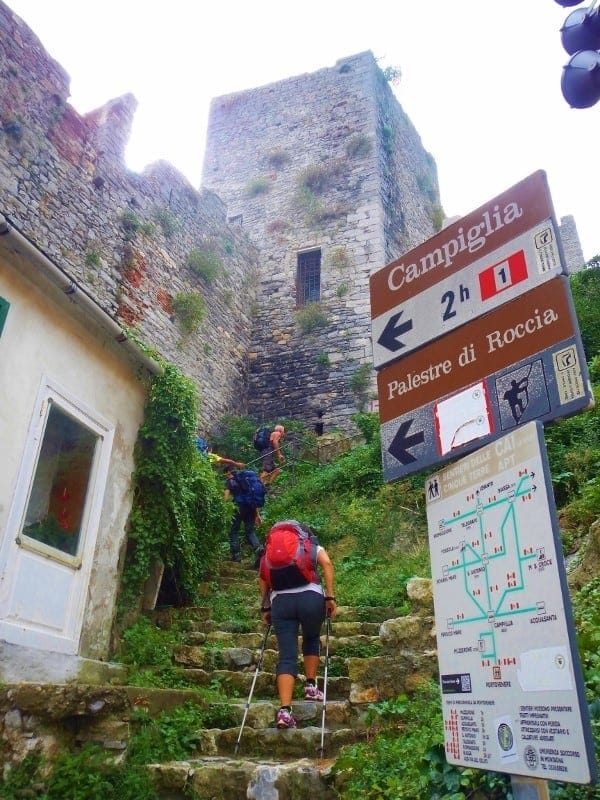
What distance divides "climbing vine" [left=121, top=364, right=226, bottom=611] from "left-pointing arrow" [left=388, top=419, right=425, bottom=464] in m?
3.72

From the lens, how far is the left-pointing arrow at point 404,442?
7.95 ft

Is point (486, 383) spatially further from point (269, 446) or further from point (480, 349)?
point (269, 446)

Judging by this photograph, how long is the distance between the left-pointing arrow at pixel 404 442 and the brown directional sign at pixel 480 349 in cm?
7

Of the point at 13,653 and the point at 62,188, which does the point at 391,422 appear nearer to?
the point at 13,653

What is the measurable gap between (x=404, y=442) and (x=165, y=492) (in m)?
3.92

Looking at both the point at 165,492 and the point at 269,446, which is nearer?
the point at 165,492

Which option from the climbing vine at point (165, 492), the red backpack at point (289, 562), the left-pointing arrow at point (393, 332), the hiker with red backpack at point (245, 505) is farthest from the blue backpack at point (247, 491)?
the left-pointing arrow at point (393, 332)

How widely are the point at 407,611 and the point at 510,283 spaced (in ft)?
13.6

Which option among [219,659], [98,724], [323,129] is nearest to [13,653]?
[98,724]

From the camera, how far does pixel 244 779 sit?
3430mm

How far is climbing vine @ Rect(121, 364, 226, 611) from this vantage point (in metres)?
5.67

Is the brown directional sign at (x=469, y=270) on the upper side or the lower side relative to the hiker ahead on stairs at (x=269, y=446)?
lower

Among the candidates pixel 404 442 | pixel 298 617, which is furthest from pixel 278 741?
pixel 404 442

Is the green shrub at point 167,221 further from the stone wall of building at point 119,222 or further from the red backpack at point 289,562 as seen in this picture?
the red backpack at point 289,562
